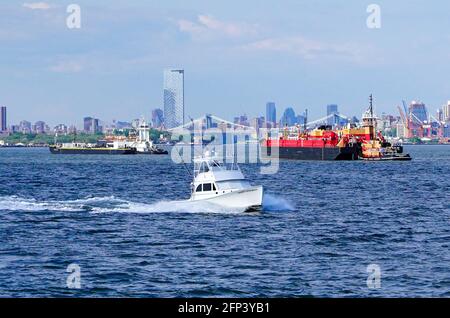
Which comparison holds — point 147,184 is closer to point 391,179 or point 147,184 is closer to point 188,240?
point 391,179

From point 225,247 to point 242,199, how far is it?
1424 centimetres

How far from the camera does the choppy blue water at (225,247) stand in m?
30.7

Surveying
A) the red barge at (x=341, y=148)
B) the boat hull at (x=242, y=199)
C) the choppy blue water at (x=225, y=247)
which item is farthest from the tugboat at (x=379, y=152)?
the boat hull at (x=242, y=199)

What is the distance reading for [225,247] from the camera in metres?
41.0

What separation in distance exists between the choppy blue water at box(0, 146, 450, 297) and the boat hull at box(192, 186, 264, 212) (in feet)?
1.96

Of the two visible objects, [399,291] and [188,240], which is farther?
[188,240]

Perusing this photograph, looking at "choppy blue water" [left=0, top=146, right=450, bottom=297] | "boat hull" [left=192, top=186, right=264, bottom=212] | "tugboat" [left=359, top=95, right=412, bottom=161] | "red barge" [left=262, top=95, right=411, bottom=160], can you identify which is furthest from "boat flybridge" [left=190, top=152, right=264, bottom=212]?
"red barge" [left=262, top=95, right=411, bottom=160]

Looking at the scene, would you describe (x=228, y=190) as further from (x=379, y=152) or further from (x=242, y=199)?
(x=379, y=152)

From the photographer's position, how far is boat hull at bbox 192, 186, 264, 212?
5469 cm

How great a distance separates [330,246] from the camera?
41625 millimetres

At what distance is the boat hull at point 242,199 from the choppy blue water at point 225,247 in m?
0.60

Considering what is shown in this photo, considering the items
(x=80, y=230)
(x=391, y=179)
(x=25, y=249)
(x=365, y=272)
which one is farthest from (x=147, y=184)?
(x=365, y=272)

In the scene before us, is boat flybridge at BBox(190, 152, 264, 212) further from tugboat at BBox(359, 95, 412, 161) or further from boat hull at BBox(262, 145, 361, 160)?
Answer: boat hull at BBox(262, 145, 361, 160)
